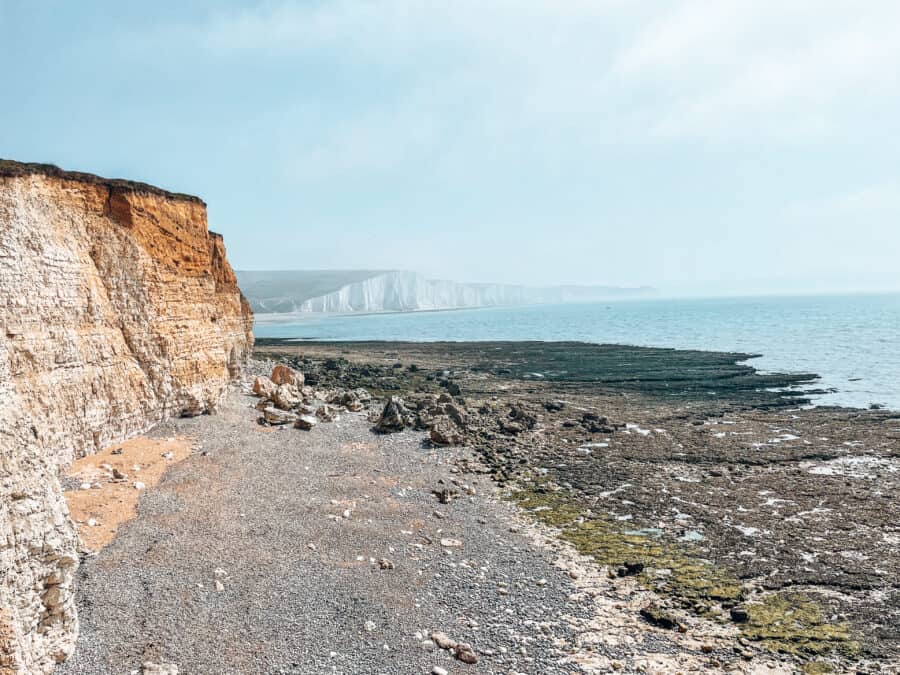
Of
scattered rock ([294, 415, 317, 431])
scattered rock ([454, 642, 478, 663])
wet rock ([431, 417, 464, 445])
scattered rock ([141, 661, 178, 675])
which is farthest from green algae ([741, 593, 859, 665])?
scattered rock ([294, 415, 317, 431])

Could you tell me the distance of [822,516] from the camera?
14508 millimetres

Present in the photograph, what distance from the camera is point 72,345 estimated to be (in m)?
14.4

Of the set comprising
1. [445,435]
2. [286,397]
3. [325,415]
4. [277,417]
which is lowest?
[445,435]

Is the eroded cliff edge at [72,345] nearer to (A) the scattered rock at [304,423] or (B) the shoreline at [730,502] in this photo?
(A) the scattered rock at [304,423]

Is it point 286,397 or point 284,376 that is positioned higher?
point 284,376

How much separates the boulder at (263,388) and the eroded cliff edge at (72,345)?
7.15 feet

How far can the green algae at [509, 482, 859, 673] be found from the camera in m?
9.41

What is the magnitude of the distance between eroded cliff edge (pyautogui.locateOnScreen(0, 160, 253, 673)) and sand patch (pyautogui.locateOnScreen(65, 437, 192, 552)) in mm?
513

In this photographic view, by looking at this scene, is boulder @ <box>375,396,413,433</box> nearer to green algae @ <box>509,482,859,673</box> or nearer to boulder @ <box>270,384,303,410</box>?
boulder @ <box>270,384,303,410</box>

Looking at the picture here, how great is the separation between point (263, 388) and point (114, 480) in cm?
1049

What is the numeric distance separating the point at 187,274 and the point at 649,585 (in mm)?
18686

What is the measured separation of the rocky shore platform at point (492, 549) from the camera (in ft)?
28.5

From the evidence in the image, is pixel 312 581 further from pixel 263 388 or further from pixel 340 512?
pixel 263 388

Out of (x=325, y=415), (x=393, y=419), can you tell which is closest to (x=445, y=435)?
(x=393, y=419)
